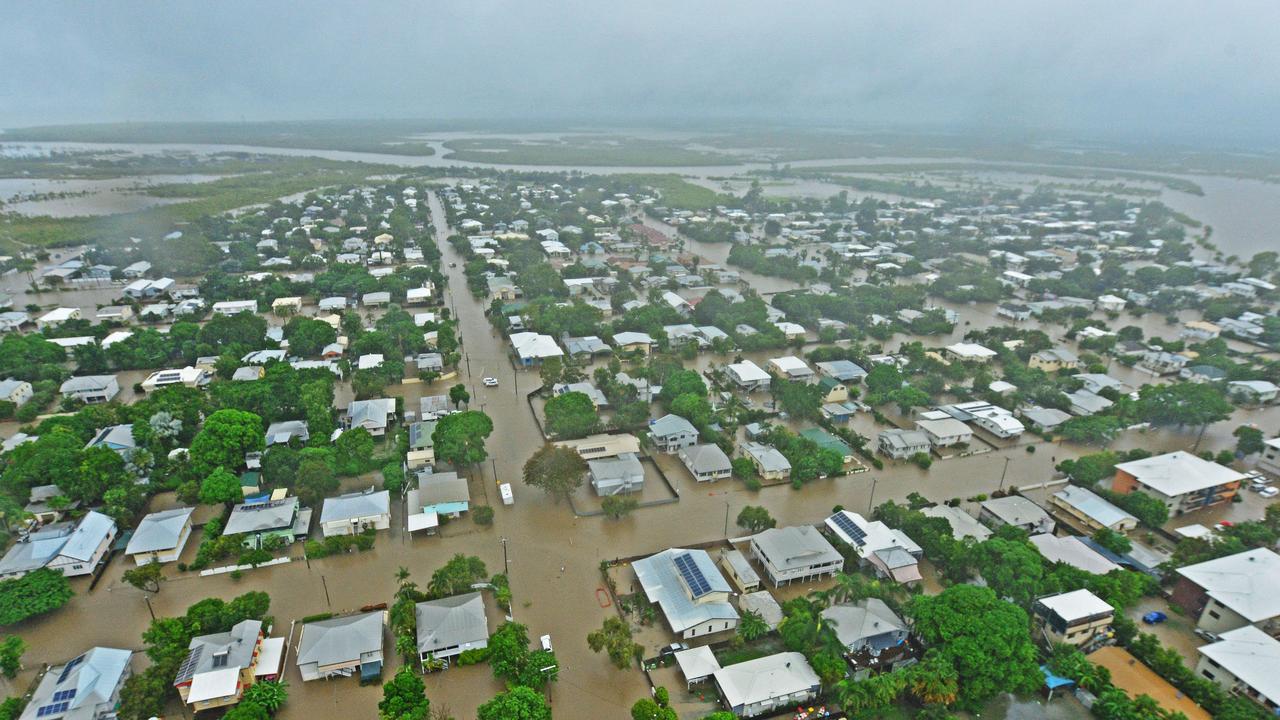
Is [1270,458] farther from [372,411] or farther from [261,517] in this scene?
[261,517]

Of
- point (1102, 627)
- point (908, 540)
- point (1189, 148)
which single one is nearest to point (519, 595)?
point (908, 540)

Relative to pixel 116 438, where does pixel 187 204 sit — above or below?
above

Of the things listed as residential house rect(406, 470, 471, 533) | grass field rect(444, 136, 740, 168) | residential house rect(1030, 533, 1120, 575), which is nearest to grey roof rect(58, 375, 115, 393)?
residential house rect(406, 470, 471, 533)

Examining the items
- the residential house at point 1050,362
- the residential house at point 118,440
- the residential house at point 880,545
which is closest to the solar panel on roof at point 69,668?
the residential house at point 118,440

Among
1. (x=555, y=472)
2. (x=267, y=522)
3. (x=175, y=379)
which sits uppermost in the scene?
(x=555, y=472)

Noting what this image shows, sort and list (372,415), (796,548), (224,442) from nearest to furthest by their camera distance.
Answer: (796,548), (224,442), (372,415)

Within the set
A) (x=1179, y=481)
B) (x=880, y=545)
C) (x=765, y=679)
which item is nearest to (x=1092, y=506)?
(x=1179, y=481)

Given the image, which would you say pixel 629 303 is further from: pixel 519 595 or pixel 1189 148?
pixel 1189 148
